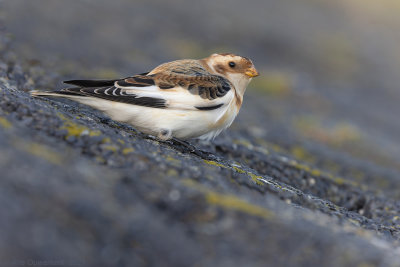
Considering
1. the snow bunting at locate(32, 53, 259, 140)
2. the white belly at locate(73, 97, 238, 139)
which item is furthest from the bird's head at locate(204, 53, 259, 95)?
the white belly at locate(73, 97, 238, 139)

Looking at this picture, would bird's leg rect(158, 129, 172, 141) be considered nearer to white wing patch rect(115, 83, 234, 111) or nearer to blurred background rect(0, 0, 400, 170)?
white wing patch rect(115, 83, 234, 111)

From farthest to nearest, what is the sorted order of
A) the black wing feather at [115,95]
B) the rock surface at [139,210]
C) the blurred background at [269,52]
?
the blurred background at [269,52] < the black wing feather at [115,95] < the rock surface at [139,210]

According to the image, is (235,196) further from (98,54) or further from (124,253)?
(98,54)

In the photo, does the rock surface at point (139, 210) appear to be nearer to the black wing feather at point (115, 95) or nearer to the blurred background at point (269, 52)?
the black wing feather at point (115, 95)

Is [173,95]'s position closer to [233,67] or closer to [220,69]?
[220,69]

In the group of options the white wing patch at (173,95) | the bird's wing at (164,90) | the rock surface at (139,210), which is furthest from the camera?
the white wing patch at (173,95)

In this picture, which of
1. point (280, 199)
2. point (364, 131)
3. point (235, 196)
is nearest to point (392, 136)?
point (364, 131)

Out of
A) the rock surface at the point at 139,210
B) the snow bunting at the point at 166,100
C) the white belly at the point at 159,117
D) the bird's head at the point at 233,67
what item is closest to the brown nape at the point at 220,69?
the bird's head at the point at 233,67
